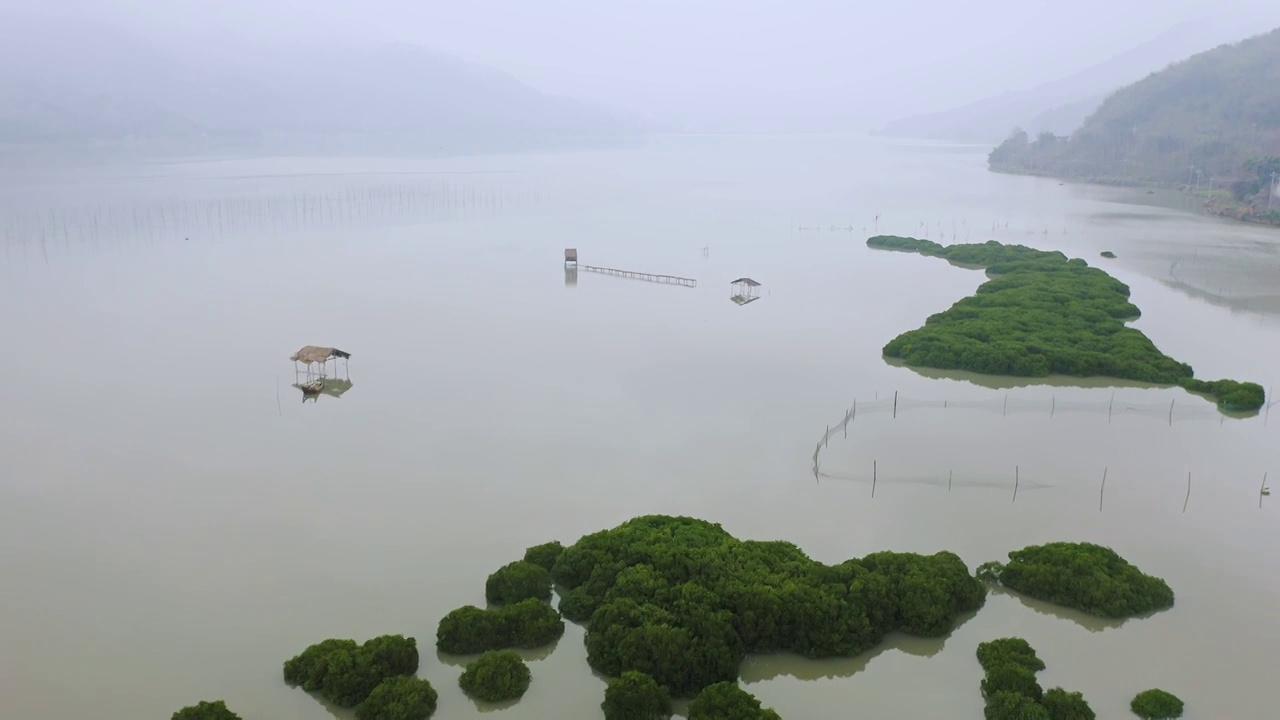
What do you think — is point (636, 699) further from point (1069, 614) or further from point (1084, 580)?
point (1084, 580)

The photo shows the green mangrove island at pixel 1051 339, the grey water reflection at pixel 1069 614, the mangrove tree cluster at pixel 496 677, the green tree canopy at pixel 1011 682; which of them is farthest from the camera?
the green mangrove island at pixel 1051 339

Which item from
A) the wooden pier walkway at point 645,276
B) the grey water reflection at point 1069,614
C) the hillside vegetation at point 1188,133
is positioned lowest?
the grey water reflection at point 1069,614

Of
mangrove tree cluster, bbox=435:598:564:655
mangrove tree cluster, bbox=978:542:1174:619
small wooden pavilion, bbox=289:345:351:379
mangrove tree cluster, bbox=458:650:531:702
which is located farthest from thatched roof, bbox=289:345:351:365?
mangrove tree cluster, bbox=978:542:1174:619

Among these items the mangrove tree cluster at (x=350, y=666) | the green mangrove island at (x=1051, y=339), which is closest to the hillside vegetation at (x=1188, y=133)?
the green mangrove island at (x=1051, y=339)

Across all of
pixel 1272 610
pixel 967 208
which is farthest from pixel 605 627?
pixel 967 208

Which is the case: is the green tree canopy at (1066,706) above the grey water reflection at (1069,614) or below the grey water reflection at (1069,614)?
above

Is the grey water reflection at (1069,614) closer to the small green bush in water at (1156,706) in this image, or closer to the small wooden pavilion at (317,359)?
the small green bush in water at (1156,706)
